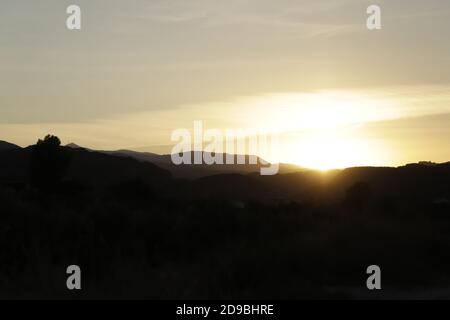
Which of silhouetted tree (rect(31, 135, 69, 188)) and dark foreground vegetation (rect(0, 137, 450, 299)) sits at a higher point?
silhouetted tree (rect(31, 135, 69, 188))

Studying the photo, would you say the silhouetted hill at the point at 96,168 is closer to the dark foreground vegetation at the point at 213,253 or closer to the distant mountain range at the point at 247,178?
the distant mountain range at the point at 247,178

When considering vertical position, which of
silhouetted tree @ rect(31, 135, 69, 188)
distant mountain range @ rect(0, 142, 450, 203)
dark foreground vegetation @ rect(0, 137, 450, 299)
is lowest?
dark foreground vegetation @ rect(0, 137, 450, 299)

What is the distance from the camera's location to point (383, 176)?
102m

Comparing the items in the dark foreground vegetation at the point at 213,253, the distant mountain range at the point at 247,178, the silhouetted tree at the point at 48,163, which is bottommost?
the dark foreground vegetation at the point at 213,253

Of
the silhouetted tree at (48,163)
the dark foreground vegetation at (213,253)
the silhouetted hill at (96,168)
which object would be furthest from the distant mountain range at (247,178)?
the dark foreground vegetation at (213,253)

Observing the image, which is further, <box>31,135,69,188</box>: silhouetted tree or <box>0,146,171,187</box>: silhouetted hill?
<box>0,146,171,187</box>: silhouetted hill

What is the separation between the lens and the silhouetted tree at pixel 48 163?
5650 cm

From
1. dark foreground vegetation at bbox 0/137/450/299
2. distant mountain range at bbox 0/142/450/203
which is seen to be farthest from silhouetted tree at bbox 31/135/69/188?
dark foreground vegetation at bbox 0/137/450/299

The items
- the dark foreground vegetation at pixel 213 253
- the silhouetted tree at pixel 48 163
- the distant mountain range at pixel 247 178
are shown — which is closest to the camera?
the dark foreground vegetation at pixel 213 253

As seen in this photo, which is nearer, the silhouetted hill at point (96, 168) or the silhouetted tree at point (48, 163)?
the silhouetted tree at point (48, 163)

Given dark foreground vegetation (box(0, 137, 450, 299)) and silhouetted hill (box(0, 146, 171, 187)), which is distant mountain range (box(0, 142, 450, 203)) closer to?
silhouetted hill (box(0, 146, 171, 187))

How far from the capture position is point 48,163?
57.4 m

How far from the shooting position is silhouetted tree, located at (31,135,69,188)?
56.5 metres
